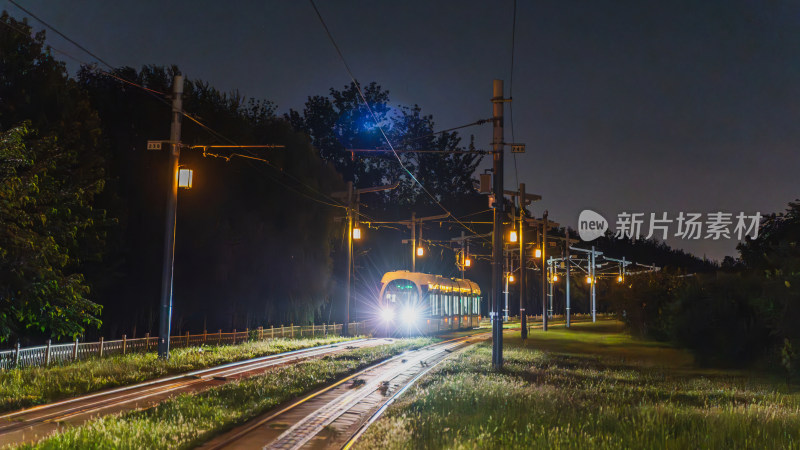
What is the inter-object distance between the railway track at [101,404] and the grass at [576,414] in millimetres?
5086

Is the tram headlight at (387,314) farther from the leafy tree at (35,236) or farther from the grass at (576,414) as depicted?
the leafy tree at (35,236)

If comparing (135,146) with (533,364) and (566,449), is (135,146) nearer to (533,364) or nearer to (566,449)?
(533,364)

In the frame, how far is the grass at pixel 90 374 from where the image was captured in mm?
14965

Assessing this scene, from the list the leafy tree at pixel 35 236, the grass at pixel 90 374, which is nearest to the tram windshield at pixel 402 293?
the grass at pixel 90 374

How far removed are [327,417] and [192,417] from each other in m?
2.40

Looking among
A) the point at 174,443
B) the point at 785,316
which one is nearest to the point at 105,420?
the point at 174,443

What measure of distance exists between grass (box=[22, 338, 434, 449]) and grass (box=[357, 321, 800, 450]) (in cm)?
258

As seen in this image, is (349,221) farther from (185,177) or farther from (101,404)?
(101,404)

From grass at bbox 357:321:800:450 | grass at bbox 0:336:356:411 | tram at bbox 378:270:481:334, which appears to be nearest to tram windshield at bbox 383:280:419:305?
tram at bbox 378:270:481:334

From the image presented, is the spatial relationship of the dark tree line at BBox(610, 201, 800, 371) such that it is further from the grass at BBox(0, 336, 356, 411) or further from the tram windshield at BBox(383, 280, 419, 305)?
the grass at BBox(0, 336, 356, 411)

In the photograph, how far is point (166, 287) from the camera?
900 inches

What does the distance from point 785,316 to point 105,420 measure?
64.8 ft

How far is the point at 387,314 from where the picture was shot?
143ft

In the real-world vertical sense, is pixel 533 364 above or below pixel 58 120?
below
